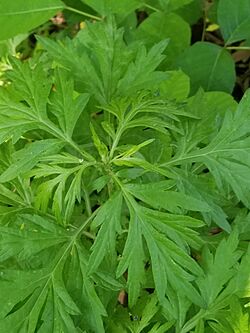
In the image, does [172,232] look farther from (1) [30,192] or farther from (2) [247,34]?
(2) [247,34]

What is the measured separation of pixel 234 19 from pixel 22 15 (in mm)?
652

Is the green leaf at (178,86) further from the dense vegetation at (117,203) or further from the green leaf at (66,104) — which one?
the green leaf at (66,104)

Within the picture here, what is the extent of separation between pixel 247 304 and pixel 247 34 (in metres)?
0.91

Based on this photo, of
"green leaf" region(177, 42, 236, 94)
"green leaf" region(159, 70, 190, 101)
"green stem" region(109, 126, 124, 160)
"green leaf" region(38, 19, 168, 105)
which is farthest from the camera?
"green leaf" region(177, 42, 236, 94)

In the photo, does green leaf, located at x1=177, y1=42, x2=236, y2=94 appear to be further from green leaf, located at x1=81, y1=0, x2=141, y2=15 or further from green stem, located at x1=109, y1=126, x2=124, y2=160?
green stem, located at x1=109, y1=126, x2=124, y2=160

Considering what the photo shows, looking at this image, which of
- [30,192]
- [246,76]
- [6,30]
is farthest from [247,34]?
[30,192]

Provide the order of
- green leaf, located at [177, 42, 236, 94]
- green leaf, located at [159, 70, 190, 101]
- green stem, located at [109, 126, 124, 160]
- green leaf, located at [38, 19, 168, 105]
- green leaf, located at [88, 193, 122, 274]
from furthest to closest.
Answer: green leaf, located at [177, 42, 236, 94] < green leaf, located at [159, 70, 190, 101] < green leaf, located at [38, 19, 168, 105] < green stem, located at [109, 126, 124, 160] < green leaf, located at [88, 193, 122, 274]

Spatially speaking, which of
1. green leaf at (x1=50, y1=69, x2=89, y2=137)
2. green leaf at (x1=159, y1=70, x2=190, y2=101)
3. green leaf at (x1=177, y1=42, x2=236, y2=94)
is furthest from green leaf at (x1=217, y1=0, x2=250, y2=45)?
green leaf at (x1=50, y1=69, x2=89, y2=137)

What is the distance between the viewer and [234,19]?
5.92 feet

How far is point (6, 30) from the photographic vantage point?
174cm

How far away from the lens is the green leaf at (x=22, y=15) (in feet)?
5.66

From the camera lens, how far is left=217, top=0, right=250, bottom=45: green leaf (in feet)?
5.87

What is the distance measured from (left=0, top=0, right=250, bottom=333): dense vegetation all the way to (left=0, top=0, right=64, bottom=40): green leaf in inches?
12.9

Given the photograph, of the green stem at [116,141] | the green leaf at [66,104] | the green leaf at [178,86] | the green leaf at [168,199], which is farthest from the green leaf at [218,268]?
the green leaf at [178,86]
